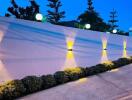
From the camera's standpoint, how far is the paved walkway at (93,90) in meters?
8.02

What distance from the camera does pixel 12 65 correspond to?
841cm

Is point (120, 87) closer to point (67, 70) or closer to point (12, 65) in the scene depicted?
point (67, 70)

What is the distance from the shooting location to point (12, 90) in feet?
25.5

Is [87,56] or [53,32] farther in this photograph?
[87,56]

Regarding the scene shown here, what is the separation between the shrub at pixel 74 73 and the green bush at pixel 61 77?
0.24 m

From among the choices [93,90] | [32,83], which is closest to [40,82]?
[32,83]

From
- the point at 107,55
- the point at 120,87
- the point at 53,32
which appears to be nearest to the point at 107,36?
the point at 107,55

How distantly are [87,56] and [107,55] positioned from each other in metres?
2.43

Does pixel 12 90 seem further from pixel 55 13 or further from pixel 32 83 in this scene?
pixel 55 13

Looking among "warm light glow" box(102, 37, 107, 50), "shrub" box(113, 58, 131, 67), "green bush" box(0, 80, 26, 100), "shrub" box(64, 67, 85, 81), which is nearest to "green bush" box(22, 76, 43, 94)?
"green bush" box(0, 80, 26, 100)

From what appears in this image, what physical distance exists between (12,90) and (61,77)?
2.24 metres

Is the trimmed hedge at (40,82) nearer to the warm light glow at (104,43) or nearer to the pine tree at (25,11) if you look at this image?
the warm light glow at (104,43)

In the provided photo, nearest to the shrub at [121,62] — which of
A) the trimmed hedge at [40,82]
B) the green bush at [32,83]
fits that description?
the trimmed hedge at [40,82]

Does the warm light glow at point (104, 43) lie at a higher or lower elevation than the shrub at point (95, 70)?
higher
